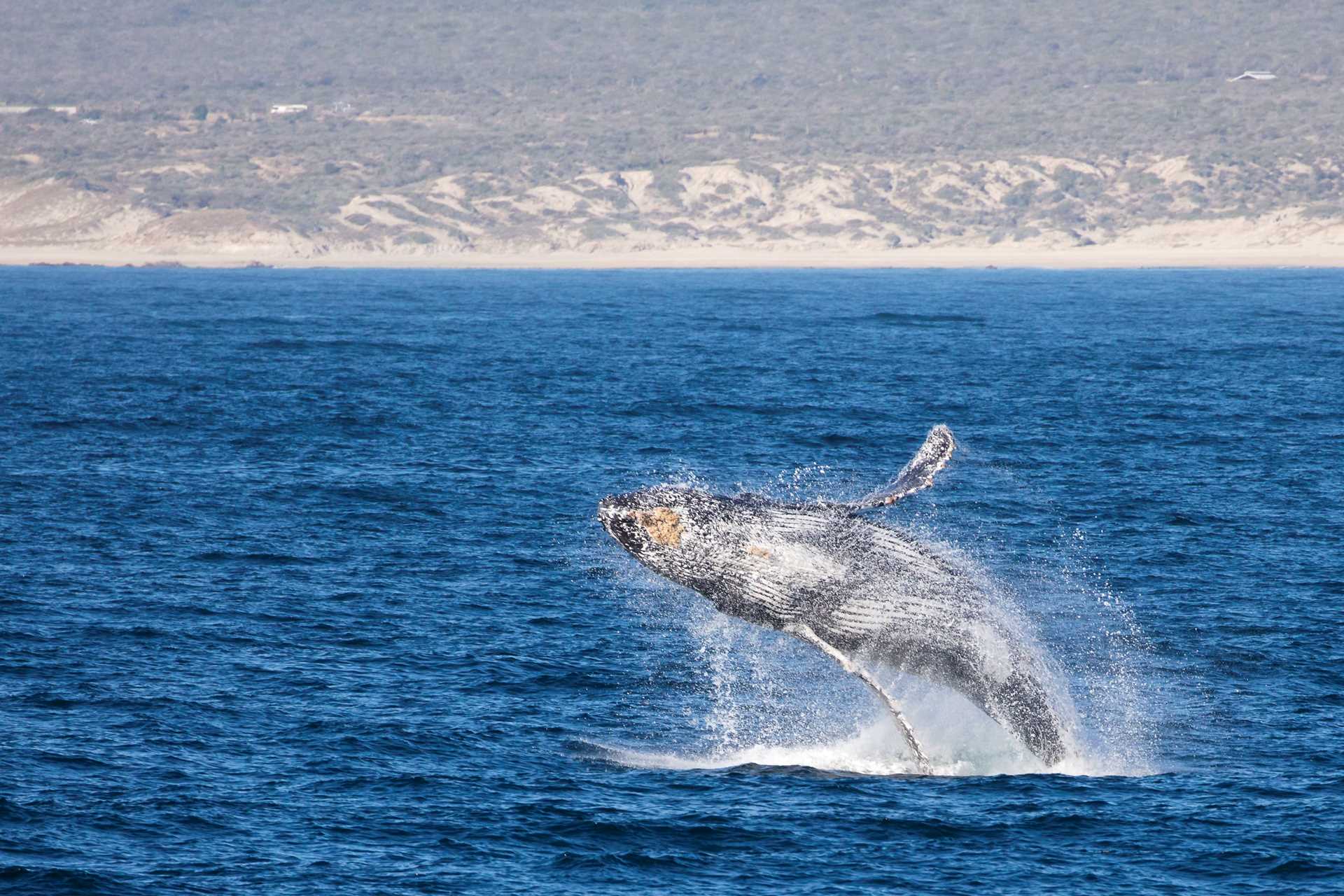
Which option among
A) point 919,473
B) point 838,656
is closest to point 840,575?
point 838,656

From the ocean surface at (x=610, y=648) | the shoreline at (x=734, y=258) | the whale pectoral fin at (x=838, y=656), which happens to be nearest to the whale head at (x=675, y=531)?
the whale pectoral fin at (x=838, y=656)

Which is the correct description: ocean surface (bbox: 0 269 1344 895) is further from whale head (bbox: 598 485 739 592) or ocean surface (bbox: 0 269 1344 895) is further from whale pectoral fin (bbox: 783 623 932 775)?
whale head (bbox: 598 485 739 592)

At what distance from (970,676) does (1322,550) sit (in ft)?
65.5

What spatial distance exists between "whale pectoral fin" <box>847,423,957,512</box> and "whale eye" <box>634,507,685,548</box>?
7.09 feet

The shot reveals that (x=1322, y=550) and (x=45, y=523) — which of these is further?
(x=45, y=523)

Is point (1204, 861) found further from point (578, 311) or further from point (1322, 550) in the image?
point (578, 311)

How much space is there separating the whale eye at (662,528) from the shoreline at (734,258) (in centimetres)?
15026

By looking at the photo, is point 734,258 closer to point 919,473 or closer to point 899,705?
point 899,705

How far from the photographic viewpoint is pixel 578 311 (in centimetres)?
11688

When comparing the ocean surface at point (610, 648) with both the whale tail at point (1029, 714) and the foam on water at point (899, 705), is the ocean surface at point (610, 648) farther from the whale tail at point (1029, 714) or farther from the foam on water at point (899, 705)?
the whale tail at point (1029, 714)

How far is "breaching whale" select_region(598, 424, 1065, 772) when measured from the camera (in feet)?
66.1

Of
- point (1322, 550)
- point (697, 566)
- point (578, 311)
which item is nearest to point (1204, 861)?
point (697, 566)

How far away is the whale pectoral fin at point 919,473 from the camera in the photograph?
769 inches

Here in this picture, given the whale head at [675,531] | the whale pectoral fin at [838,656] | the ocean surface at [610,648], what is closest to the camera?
the whale head at [675,531]
